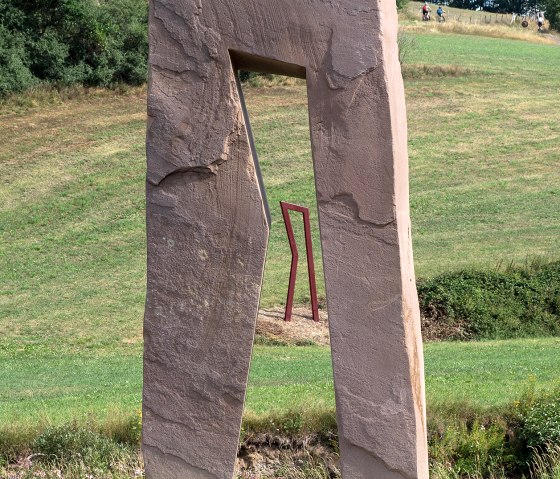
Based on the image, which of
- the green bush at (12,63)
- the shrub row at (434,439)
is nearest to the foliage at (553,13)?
the green bush at (12,63)

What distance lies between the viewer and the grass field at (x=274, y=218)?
39.6 feet

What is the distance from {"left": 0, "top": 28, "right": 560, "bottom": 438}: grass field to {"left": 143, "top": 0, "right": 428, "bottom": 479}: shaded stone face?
2.46m

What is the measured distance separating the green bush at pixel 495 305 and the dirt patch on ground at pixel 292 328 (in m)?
1.85

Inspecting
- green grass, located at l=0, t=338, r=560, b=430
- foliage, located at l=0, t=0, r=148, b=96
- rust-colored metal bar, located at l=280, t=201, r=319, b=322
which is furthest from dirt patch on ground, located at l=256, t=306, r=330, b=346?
foliage, located at l=0, t=0, r=148, b=96

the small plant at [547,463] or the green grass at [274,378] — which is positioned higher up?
the small plant at [547,463]

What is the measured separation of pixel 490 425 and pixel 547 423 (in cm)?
53

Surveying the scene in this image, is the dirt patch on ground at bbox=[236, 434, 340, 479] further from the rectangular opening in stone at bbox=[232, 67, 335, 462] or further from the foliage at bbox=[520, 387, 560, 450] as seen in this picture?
the foliage at bbox=[520, 387, 560, 450]

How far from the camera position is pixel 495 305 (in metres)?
17.0

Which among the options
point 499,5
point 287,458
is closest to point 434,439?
point 287,458

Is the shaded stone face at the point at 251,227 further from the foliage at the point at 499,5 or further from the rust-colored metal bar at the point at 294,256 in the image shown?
the foliage at the point at 499,5

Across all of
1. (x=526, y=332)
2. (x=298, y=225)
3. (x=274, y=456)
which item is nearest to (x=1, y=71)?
(x=298, y=225)

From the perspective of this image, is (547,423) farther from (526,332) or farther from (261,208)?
(526,332)

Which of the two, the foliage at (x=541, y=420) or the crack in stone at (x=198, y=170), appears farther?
the foliage at (x=541, y=420)

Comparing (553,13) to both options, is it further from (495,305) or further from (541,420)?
(541,420)
